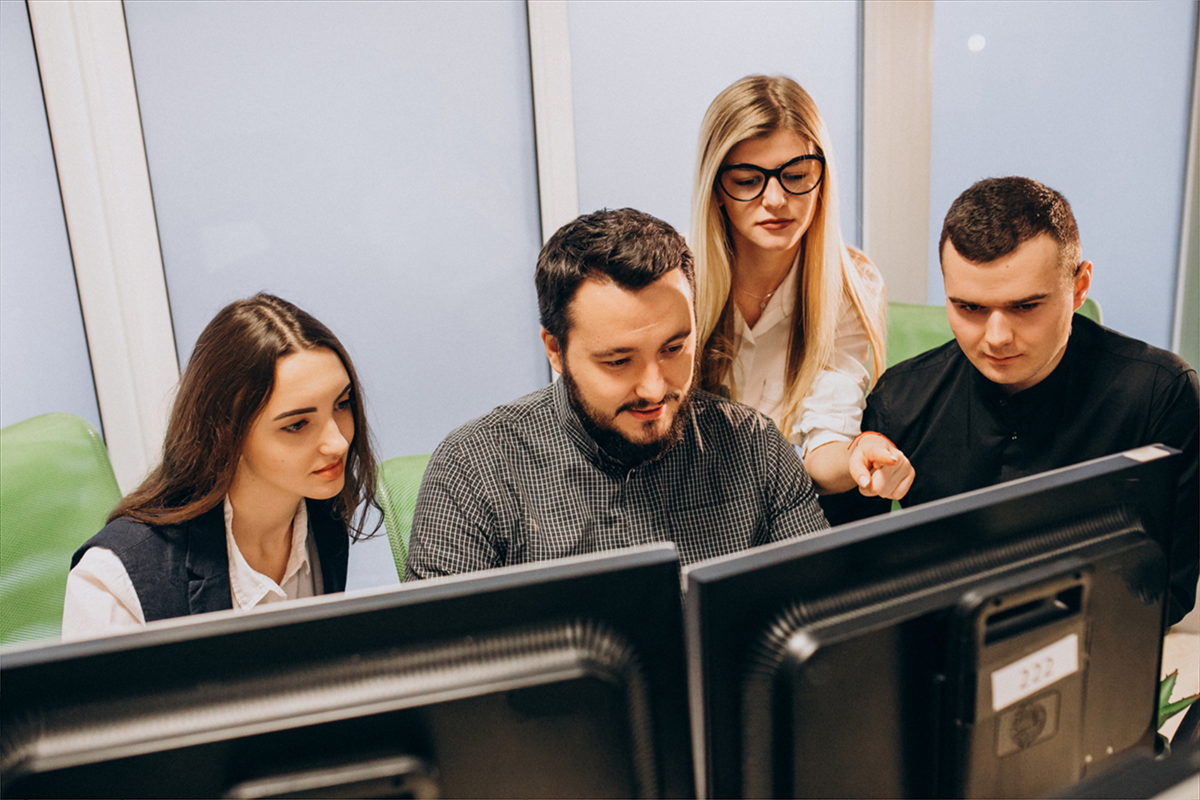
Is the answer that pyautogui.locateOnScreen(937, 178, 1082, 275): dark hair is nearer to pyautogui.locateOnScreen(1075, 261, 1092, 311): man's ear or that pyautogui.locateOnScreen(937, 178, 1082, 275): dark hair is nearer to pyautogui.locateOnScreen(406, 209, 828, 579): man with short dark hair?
pyautogui.locateOnScreen(1075, 261, 1092, 311): man's ear

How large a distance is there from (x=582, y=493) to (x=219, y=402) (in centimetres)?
61

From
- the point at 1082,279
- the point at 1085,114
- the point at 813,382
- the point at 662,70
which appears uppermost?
the point at 662,70

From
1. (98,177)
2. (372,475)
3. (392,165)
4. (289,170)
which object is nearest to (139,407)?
(98,177)

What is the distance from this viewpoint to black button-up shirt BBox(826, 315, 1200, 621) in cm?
154


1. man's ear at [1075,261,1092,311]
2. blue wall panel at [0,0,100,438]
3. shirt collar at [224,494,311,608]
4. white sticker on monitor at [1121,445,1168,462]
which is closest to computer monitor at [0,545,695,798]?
white sticker on monitor at [1121,445,1168,462]

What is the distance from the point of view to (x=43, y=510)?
5.04ft

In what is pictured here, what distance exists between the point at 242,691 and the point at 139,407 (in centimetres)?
204

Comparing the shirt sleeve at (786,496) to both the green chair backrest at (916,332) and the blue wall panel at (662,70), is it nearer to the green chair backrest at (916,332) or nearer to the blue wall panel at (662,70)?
the green chair backrest at (916,332)

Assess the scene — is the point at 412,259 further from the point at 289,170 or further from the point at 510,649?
the point at 510,649

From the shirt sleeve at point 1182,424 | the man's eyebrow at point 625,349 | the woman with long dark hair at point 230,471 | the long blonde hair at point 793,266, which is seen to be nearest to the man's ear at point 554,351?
the man's eyebrow at point 625,349

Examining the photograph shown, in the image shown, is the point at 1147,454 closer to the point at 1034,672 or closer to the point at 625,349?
the point at 1034,672

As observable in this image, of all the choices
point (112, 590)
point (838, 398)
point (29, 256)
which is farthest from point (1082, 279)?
point (29, 256)

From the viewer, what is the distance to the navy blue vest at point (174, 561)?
131cm

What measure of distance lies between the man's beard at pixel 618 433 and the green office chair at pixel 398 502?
1.28 feet
